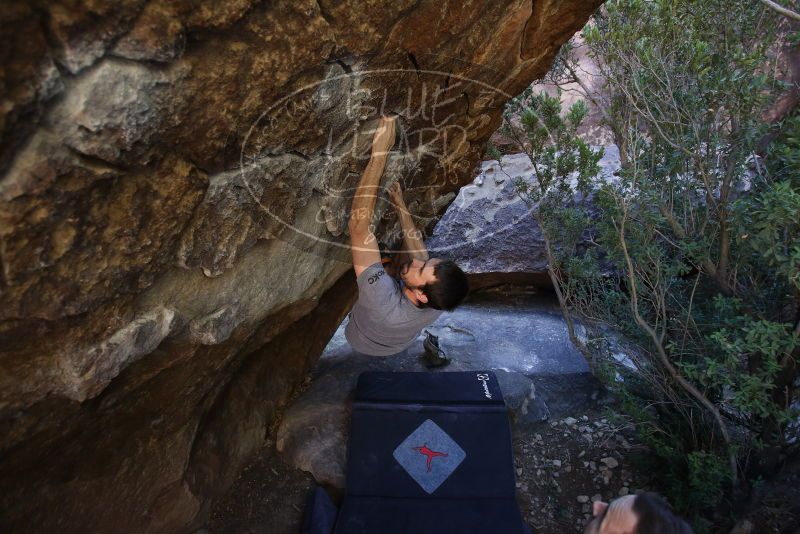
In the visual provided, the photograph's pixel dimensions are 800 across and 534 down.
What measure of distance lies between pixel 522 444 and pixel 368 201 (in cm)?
197

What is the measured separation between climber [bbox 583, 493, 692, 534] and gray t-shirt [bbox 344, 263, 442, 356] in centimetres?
118

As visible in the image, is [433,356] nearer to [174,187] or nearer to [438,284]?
[438,284]

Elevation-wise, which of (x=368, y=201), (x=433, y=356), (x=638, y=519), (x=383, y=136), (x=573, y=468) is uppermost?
(x=383, y=136)

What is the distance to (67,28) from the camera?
109 cm

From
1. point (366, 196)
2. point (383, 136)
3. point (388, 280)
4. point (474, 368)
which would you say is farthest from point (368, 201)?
point (474, 368)

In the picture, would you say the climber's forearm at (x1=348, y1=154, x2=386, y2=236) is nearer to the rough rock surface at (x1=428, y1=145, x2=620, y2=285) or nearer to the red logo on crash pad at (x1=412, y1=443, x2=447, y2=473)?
the red logo on crash pad at (x1=412, y1=443, x2=447, y2=473)

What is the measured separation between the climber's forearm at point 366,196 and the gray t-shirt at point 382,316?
212mm

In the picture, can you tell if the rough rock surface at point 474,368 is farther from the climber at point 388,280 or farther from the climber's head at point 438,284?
the climber's head at point 438,284

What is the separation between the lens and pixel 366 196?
2.39 metres

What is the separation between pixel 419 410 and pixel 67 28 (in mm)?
2637

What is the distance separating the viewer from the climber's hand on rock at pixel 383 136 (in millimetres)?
2221

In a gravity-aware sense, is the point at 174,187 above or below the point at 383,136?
below

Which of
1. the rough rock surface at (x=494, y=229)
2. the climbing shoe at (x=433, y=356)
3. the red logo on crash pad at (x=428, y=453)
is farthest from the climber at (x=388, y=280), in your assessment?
the rough rock surface at (x=494, y=229)

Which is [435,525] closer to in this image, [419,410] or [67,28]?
[419,410]
